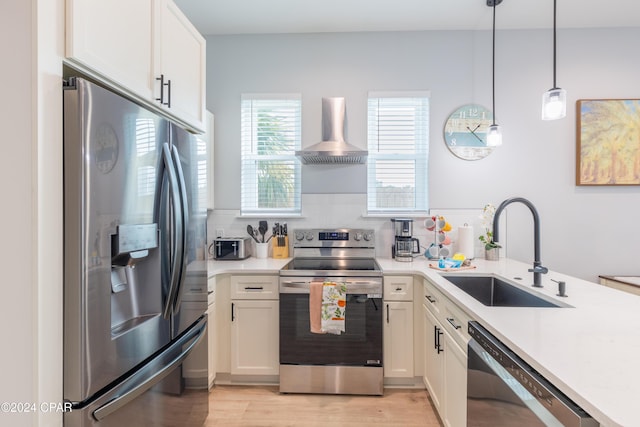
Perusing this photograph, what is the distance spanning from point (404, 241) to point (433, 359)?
97cm

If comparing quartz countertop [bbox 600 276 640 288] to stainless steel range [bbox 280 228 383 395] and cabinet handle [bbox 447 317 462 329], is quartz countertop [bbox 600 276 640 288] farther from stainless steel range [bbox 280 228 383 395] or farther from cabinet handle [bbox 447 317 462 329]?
stainless steel range [bbox 280 228 383 395]

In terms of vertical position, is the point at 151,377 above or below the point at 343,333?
above

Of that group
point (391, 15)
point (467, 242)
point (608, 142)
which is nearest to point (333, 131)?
point (391, 15)

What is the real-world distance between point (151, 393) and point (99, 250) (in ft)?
2.09

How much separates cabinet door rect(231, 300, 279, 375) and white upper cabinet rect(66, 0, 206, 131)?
51.3 inches

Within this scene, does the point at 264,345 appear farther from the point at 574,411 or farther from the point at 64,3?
the point at 64,3

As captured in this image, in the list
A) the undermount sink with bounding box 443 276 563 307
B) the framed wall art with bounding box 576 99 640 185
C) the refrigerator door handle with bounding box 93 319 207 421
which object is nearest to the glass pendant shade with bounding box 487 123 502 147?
the undermount sink with bounding box 443 276 563 307

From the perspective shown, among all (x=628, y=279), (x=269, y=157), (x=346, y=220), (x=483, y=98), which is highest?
(x=483, y=98)

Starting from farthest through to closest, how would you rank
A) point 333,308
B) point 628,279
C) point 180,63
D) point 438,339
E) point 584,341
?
point 628,279, point 333,308, point 438,339, point 180,63, point 584,341

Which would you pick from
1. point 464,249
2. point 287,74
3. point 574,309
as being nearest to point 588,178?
point 464,249

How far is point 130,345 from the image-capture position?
1.14m

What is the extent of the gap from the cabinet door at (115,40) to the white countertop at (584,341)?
1620 millimetres

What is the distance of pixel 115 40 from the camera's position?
1159 millimetres

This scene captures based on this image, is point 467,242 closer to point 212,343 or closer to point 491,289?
point 491,289
